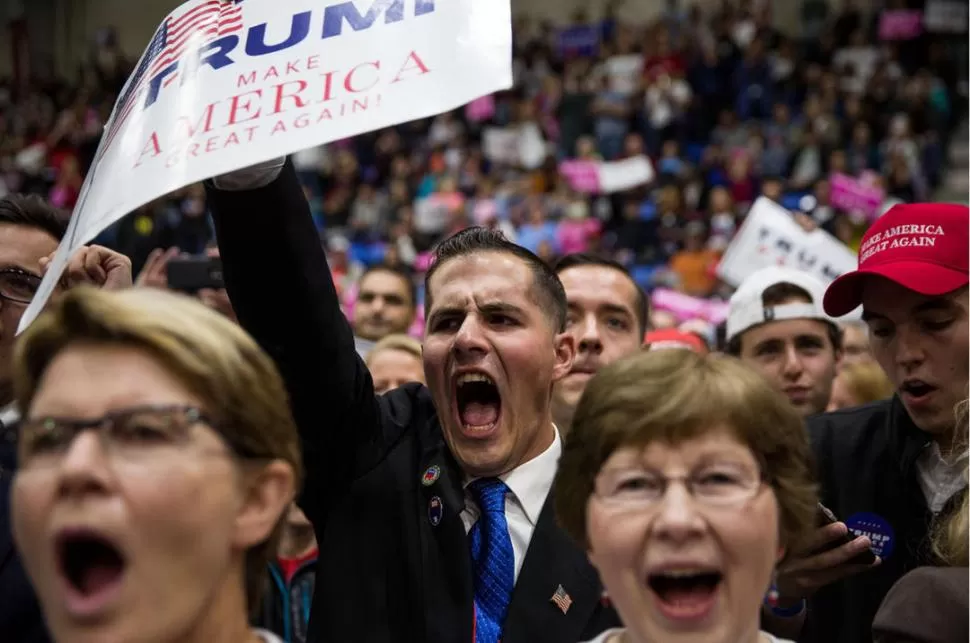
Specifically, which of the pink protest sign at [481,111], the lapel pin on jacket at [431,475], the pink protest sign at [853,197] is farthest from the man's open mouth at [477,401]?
the pink protest sign at [481,111]

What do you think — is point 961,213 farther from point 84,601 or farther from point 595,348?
point 84,601

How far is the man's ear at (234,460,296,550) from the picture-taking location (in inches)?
71.7

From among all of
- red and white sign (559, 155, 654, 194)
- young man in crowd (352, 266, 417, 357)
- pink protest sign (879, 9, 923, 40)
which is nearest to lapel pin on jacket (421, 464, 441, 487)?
young man in crowd (352, 266, 417, 357)

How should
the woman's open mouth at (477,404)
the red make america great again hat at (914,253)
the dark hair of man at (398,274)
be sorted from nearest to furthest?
1. the woman's open mouth at (477,404)
2. the red make america great again hat at (914,253)
3. the dark hair of man at (398,274)

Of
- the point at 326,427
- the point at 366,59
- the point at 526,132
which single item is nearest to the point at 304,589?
the point at 326,427

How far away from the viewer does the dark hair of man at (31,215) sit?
3080 mm

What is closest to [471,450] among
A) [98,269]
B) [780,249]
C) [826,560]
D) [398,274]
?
[826,560]

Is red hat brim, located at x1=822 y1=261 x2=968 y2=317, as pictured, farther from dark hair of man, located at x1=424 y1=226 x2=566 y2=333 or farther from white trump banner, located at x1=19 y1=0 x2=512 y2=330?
white trump banner, located at x1=19 y1=0 x2=512 y2=330

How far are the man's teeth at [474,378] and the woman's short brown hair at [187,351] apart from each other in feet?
3.20

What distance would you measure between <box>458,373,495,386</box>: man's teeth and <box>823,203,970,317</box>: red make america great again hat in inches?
35.6

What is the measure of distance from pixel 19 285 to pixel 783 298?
8.41 ft

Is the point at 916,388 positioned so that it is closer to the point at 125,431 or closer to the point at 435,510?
the point at 435,510

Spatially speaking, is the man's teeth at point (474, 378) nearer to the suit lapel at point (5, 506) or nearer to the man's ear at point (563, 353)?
the man's ear at point (563, 353)

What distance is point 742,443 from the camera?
6.46 ft
